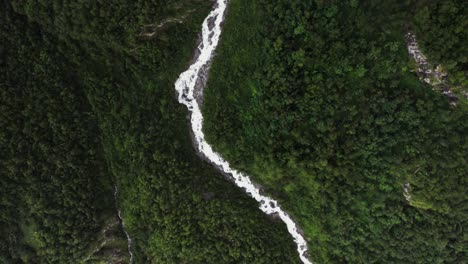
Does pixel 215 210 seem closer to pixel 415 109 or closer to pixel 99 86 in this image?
pixel 99 86

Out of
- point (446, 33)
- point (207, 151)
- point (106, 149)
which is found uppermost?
point (446, 33)

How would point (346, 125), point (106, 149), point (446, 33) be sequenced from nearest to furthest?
1. point (446, 33)
2. point (346, 125)
3. point (106, 149)

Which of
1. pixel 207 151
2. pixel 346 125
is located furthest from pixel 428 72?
pixel 207 151

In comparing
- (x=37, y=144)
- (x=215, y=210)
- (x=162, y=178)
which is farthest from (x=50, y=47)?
(x=215, y=210)

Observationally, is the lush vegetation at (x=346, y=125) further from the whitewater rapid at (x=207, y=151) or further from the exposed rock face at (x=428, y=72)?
the whitewater rapid at (x=207, y=151)

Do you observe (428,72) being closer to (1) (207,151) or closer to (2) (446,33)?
(2) (446,33)

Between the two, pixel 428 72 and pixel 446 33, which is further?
pixel 428 72

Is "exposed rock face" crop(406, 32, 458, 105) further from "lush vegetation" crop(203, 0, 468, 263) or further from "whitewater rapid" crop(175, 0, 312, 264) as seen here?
"whitewater rapid" crop(175, 0, 312, 264)

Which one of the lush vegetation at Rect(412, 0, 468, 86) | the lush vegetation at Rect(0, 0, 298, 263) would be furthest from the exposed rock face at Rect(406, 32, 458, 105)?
the lush vegetation at Rect(0, 0, 298, 263)
